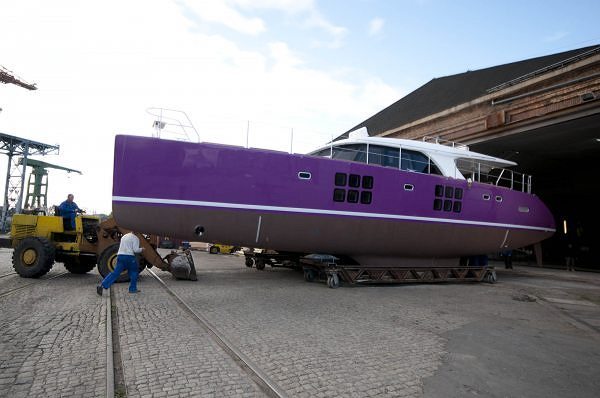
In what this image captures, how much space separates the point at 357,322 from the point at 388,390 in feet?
7.62

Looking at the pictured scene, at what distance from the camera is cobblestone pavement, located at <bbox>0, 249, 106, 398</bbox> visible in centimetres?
310

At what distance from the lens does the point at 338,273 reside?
8984mm

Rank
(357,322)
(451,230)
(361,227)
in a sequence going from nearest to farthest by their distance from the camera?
(357,322) < (361,227) < (451,230)

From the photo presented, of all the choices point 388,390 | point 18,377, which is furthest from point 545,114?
point 18,377

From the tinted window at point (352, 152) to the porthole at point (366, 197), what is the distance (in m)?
1.08

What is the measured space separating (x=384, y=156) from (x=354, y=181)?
155 cm

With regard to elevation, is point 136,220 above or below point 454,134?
below

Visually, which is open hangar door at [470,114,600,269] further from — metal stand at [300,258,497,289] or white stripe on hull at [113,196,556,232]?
white stripe on hull at [113,196,556,232]

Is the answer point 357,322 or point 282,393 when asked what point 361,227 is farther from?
point 282,393

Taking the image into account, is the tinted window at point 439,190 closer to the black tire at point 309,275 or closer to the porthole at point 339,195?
the porthole at point 339,195

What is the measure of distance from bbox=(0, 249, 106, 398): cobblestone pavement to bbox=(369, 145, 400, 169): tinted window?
23.9 feet

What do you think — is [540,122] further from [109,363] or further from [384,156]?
[109,363]

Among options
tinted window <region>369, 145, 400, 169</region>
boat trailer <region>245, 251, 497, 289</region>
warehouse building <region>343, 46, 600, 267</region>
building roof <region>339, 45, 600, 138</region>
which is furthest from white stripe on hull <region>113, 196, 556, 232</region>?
building roof <region>339, 45, 600, 138</region>

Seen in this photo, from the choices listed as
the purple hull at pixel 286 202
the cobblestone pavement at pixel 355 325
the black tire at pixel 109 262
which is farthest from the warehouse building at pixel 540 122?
the black tire at pixel 109 262
